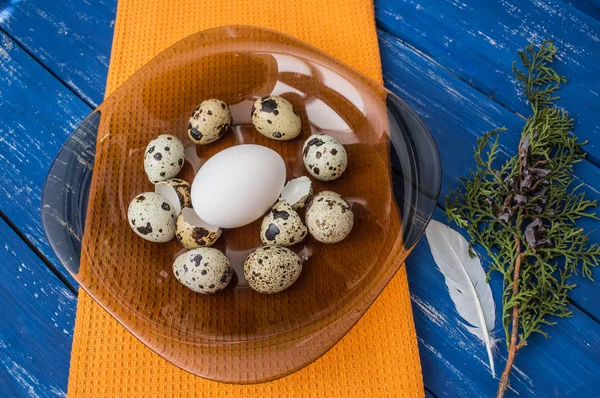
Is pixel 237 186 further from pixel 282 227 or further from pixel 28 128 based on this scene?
pixel 28 128

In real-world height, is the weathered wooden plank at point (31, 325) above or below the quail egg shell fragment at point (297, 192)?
below

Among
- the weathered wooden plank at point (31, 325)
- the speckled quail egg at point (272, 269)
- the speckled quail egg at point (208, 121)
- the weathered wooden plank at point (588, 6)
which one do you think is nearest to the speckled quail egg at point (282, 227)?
the speckled quail egg at point (272, 269)

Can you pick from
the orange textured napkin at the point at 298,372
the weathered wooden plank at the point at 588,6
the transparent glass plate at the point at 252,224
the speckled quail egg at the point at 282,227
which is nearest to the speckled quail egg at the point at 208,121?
the transparent glass plate at the point at 252,224

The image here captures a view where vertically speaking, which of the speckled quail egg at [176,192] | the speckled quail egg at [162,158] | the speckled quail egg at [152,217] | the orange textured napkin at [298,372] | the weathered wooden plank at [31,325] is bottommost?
the weathered wooden plank at [31,325]

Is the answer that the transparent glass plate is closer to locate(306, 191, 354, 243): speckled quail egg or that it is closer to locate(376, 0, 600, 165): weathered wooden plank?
locate(306, 191, 354, 243): speckled quail egg

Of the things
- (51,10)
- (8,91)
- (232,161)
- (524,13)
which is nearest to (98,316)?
(232,161)

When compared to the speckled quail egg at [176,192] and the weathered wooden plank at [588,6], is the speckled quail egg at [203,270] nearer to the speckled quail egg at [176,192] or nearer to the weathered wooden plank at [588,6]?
the speckled quail egg at [176,192]

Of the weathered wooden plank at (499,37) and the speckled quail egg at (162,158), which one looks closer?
the speckled quail egg at (162,158)
